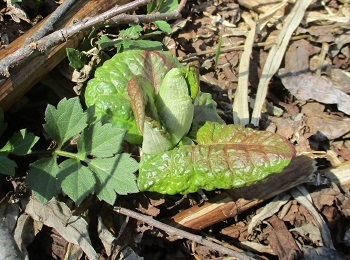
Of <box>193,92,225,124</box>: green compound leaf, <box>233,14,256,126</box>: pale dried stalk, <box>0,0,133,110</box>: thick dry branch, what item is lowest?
<box>233,14,256,126</box>: pale dried stalk

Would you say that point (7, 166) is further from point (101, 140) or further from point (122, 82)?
point (122, 82)

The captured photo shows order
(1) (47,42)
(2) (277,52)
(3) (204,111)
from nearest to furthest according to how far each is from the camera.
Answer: (1) (47,42) < (3) (204,111) < (2) (277,52)

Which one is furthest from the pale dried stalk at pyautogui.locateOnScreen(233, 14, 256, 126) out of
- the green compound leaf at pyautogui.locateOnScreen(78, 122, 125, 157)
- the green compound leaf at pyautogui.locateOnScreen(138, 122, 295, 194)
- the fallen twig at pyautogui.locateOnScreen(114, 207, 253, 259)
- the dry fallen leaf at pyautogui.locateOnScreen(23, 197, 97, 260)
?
the dry fallen leaf at pyautogui.locateOnScreen(23, 197, 97, 260)

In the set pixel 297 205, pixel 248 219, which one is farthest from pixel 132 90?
pixel 297 205

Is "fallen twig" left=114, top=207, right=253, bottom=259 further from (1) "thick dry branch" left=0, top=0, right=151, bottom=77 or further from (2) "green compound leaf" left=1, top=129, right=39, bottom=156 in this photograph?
(1) "thick dry branch" left=0, top=0, right=151, bottom=77

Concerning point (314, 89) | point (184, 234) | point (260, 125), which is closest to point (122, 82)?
point (184, 234)
